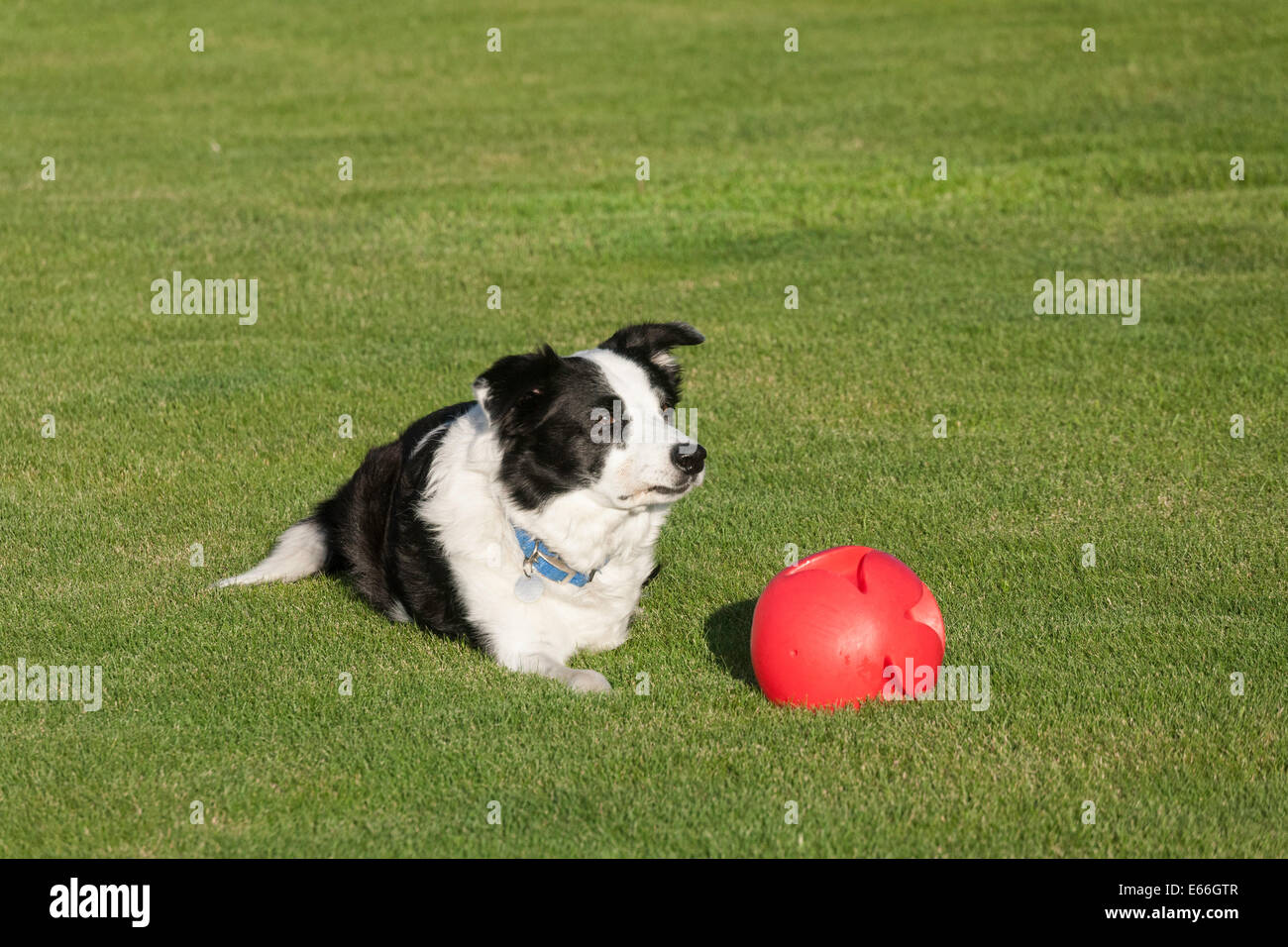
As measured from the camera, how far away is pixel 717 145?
2066cm

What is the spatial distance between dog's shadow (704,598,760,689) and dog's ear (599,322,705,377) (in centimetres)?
124

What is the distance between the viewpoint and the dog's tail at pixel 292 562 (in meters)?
7.48

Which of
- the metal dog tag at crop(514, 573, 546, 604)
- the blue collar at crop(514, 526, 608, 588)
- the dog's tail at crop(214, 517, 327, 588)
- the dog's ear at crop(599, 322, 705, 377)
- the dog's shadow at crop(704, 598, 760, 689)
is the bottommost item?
the dog's shadow at crop(704, 598, 760, 689)

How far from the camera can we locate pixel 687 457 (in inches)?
233

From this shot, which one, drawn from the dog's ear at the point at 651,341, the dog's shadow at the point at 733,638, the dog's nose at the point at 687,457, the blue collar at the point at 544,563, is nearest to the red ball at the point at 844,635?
the dog's shadow at the point at 733,638

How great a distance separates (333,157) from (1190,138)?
11.8 m

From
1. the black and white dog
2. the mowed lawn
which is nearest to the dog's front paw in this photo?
the black and white dog

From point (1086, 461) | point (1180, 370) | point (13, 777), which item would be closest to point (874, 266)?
point (1180, 370)

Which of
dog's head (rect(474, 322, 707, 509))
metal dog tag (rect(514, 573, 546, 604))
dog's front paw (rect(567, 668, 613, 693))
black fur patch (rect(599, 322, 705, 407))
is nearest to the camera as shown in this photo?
dog's head (rect(474, 322, 707, 509))

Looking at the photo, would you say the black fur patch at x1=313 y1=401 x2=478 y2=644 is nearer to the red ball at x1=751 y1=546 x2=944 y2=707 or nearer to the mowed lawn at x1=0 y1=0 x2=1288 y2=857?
the mowed lawn at x1=0 y1=0 x2=1288 y2=857

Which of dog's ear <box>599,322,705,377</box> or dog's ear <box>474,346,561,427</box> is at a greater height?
dog's ear <box>599,322,705,377</box>

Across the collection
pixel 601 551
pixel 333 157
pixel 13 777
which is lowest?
pixel 13 777

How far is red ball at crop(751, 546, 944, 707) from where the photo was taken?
581 cm

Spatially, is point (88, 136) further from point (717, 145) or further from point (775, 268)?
point (775, 268)
